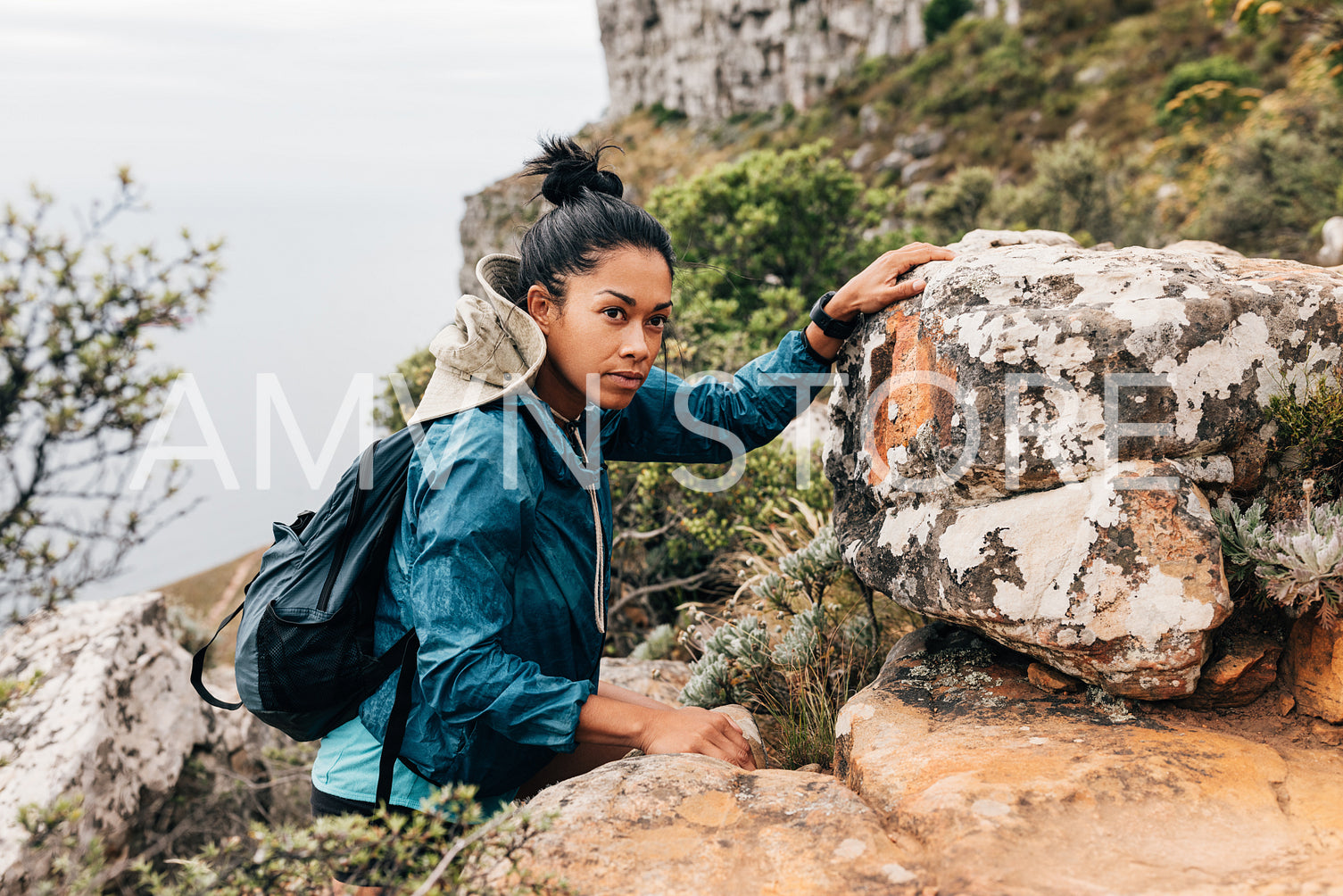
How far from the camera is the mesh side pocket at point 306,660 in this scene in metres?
1.98

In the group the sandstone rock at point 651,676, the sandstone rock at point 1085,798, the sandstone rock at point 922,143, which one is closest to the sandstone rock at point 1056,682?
the sandstone rock at point 1085,798

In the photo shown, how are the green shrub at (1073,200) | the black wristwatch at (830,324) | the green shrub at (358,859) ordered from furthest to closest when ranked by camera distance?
the green shrub at (1073,200)
the black wristwatch at (830,324)
the green shrub at (358,859)

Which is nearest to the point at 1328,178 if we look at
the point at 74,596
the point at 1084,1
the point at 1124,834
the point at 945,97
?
the point at 1124,834

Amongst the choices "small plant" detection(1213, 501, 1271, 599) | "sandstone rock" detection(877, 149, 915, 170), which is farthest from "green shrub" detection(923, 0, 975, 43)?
"small plant" detection(1213, 501, 1271, 599)

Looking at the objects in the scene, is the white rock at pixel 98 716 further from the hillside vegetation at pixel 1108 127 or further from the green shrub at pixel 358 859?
the hillside vegetation at pixel 1108 127

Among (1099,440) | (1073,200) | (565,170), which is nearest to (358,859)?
(565,170)

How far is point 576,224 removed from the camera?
2.21 metres

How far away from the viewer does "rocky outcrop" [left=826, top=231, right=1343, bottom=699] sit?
77.2 inches

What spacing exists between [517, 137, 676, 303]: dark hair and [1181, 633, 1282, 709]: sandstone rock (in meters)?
1.94

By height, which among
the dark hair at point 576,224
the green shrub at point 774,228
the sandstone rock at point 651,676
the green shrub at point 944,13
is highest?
the green shrub at point 944,13

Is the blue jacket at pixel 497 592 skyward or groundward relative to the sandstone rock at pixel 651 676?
skyward

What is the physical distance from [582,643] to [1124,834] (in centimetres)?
141

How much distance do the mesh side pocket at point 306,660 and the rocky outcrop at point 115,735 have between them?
238cm

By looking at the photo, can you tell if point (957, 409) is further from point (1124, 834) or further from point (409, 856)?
point (409, 856)
